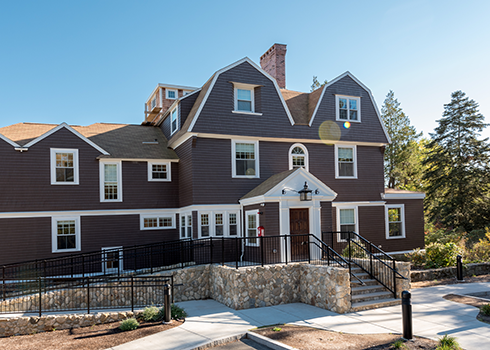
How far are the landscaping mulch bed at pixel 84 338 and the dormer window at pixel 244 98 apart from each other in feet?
32.4

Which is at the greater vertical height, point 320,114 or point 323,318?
point 320,114

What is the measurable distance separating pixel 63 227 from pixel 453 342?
14905mm

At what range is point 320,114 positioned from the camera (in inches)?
751

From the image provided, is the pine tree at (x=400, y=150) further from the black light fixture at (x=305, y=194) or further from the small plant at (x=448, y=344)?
the small plant at (x=448, y=344)

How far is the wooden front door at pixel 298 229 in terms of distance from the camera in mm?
15703

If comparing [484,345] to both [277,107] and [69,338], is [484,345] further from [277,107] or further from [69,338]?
[277,107]

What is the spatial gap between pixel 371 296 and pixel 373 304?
44 centimetres

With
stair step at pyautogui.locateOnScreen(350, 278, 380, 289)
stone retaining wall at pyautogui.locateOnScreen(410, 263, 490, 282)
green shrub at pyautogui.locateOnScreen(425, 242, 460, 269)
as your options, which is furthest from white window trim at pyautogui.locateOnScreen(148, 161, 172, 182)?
green shrub at pyautogui.locateOnScreen(425, 242, 460, 269)

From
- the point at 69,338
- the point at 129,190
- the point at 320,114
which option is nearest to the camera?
the point at 69,338

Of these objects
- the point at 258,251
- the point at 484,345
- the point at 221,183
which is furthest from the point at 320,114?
the point at 484,345

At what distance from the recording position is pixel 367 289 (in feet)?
42.0

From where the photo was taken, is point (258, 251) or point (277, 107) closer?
point (258, 251)

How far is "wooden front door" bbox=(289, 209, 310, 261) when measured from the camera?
15703mm

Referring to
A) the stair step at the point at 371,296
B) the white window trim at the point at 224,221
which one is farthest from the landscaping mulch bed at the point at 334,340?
the white window trim at the point at 224,221
